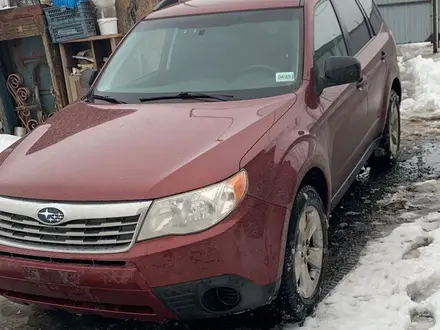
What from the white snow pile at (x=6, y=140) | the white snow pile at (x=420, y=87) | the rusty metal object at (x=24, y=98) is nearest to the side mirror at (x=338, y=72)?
the white snow pile at (x=420, y=87)

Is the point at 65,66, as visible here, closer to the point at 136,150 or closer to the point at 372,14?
the point at 372,14

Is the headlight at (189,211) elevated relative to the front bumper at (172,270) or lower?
elevated

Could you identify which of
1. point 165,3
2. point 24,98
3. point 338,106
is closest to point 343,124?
point 338,106

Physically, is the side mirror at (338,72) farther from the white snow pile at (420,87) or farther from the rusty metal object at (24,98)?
the rusty metal object at (24,98)

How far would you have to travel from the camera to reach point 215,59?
3879mm

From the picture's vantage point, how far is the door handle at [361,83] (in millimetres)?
4262

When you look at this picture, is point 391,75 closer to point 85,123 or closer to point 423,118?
point 423,118

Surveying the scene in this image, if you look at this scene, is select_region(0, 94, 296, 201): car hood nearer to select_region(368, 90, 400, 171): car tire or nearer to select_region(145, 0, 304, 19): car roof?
select_region(145, 0, 304, 19): car roof

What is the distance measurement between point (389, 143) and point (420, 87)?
3292 millimetres

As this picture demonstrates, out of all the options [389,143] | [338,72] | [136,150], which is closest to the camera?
[136,150]

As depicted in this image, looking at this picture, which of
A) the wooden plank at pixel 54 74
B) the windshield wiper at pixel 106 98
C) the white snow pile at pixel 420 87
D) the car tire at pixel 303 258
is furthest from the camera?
the wooden plank at pixel 54 74

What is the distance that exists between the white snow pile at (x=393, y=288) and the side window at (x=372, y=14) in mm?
1893

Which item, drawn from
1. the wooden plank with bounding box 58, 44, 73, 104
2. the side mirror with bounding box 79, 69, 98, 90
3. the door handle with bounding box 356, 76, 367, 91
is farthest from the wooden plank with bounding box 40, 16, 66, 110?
the door handle with bounding box 356, 76, 367, 91

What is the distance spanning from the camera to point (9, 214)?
2.90 m
